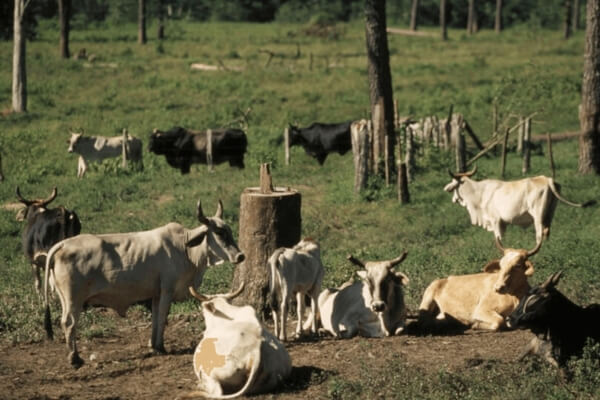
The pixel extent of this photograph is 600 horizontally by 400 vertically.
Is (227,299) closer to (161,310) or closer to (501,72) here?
(161,310)

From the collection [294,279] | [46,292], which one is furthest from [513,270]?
[46,292]

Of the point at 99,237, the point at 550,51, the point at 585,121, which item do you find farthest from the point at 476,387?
the point at 550,51

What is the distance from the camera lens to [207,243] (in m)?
9.91

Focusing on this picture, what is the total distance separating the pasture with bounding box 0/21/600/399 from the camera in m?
8.67

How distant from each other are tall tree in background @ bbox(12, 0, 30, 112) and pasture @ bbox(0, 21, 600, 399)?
73 centimetres

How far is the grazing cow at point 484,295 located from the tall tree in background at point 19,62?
72.6 ft

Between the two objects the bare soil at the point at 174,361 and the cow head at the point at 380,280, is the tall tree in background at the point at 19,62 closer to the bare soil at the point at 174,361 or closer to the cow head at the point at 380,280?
the bare soil at the point at 174,361

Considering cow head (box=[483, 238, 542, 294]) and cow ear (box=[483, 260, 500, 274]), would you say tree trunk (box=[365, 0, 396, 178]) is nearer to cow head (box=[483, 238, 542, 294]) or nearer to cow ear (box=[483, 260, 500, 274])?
cow ear (box=[483, 260, 500, 274])

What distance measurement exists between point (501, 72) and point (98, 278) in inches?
1219

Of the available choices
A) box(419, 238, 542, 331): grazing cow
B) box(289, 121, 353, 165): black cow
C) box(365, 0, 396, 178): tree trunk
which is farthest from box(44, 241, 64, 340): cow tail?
box(289, 121, 353, 165): black cow

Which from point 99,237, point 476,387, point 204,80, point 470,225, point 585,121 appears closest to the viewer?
point 476,387

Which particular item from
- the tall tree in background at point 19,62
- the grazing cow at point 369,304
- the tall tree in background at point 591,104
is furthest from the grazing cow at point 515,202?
the tall tree in background at point 19,62

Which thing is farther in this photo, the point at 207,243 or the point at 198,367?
the point at 207,243

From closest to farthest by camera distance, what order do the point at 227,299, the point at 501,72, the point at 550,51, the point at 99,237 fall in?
the point at 227,299 < the point at 99,237 < the point at 501,72 < the point at 550,51
